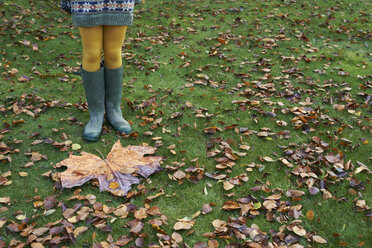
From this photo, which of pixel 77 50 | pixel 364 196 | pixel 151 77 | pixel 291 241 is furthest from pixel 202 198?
pixel 77 50

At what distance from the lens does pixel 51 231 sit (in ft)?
7.72

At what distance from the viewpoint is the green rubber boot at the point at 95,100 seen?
10.5ft

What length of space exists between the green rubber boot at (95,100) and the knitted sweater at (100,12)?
543 millimetres

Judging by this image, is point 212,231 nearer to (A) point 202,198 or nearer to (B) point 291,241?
(A) point 202,198

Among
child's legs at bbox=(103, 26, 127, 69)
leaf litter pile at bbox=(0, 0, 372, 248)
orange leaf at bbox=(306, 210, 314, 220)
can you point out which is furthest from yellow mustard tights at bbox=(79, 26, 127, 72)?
orange leaf at bbox=(306, 210, 314, 220)

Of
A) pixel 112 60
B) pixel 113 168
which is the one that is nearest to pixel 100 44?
pixel 112 60

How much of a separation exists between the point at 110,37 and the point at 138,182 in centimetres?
137

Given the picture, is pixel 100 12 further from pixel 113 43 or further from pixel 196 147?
pixel 196 147

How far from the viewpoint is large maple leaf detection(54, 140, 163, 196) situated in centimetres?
279

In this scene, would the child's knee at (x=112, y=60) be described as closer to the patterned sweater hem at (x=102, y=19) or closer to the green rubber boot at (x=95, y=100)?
the green rubber boot at (x=95, y=100)

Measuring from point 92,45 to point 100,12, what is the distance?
337mm

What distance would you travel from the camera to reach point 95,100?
3320 millimetres

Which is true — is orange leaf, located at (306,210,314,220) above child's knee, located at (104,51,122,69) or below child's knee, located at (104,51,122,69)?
below

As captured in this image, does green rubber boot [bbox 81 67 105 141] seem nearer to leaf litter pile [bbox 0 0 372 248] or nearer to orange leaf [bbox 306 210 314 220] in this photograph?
leaf litter pile [bbox 0 0 372 248]
